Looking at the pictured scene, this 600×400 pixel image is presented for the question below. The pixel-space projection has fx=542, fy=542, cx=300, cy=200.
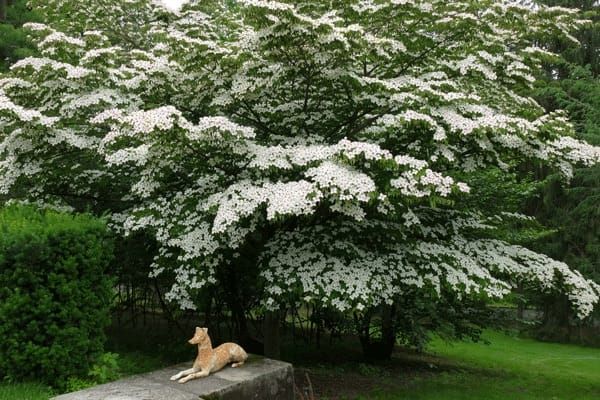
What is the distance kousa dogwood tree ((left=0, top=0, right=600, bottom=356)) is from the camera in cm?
541

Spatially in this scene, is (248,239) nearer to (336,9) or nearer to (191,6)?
(336,9)

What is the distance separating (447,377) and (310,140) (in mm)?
5498

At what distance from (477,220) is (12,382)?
234 inches

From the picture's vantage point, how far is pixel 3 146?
6.26m

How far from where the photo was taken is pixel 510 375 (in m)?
10.7

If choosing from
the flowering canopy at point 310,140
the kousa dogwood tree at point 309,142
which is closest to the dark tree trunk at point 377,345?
the kousa dogwood tree at point 309,142

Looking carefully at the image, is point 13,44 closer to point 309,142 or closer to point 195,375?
point 309,142

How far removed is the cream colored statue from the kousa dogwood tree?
110 cm

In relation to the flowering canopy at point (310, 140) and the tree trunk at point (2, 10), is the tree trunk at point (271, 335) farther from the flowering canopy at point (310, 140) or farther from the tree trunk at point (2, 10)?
the tree trunk at point (2, 10)

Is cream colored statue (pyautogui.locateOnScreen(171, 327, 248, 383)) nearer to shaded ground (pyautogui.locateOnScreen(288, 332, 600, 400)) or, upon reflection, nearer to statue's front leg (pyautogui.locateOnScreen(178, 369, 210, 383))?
statue's front leg (pyautogui.locateOnScreen(178, 369, 210, 383))

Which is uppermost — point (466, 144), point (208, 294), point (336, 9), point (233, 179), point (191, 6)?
point (191, 6)

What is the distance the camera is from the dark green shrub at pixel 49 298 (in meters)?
4.34

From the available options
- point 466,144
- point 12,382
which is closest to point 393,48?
point 466,144

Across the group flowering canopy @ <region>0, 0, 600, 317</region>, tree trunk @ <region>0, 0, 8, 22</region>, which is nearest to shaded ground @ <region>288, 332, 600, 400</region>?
flowering canopy @ <region>0, 0, 600, 317</region>
